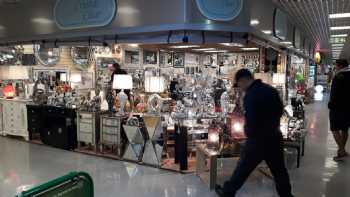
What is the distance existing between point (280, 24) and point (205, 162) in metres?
3.75

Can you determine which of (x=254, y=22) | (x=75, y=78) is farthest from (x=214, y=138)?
(x=75, y=78)

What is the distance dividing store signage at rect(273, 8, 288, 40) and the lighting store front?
391 millimetres

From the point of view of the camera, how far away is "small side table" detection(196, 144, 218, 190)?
3956 mm

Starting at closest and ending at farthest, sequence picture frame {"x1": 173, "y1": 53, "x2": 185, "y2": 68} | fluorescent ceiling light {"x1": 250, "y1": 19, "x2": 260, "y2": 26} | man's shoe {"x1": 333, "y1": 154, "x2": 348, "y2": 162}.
→ 1. fluorescent ceiling light {"x1": 250, "y1": 19, "x2": 260, "y2": 26}
2. man's shoe {"x1": 333, "y1": 154, "x2": 348, "y2": 162}
3. picture frame {"x1": 173, "y1": 53, "x2": 185, "y2": 68}

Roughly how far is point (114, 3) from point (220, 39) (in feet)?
6.23

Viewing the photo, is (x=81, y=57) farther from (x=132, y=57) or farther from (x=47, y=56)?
(x=132, y=57)

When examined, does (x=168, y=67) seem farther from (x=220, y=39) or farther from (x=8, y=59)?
(x=220, y=39)

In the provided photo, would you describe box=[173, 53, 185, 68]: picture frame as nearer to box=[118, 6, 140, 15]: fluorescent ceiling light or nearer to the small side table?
box=[118, 6, 140, 15]: fluorescent ceiling light

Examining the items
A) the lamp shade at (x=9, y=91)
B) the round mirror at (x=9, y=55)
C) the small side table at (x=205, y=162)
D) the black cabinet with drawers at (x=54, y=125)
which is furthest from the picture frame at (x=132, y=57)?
the small side table at (x=205, y=162)

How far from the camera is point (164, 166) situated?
16.2 ft

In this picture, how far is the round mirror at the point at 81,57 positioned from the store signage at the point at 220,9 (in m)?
5.41

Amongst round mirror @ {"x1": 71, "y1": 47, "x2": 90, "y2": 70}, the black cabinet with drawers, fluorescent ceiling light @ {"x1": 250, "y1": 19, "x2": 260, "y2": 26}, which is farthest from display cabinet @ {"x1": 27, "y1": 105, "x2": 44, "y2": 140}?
fluorescent ceiling light @ {"x1": 250, "y1": 19, "x2": 260, "y2": 26}

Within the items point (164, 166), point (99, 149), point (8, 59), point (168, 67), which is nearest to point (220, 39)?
point (164, 166)

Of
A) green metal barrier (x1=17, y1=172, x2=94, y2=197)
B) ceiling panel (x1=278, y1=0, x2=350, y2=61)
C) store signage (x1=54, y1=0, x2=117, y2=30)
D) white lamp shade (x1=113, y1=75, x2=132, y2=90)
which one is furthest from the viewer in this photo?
ceiling panel (x1=278, y1=0, x2=350, y2=61)
